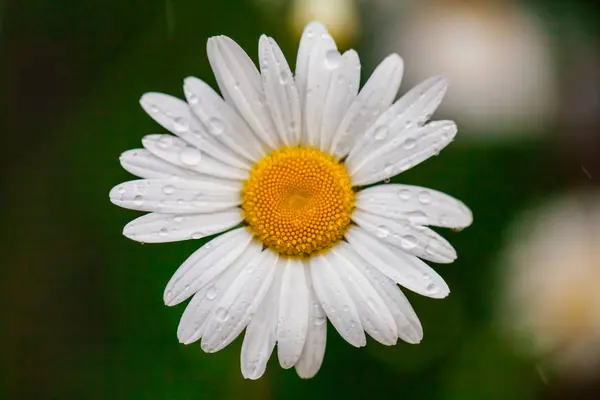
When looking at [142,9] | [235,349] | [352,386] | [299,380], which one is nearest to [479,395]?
[352,386]

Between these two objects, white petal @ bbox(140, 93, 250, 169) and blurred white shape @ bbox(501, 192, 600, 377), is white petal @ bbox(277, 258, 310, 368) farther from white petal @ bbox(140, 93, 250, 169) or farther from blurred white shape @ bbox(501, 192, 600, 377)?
blurred white shape @ bbox(501, 192, 600, 377)

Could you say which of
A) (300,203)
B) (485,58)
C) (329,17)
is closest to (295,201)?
(300,203)

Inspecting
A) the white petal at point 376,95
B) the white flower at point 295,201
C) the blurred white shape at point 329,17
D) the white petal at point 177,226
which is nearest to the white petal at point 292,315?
the white flower at point 295,201

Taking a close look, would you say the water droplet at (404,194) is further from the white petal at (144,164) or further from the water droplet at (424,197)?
the white petal at (144,164)

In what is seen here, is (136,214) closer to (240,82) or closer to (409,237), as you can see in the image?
(240,82)

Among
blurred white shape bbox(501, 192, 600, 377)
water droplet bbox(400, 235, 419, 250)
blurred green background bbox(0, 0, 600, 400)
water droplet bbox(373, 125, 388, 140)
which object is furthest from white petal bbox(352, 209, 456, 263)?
blurred white shape bbox(501, 192, 600, 377)
